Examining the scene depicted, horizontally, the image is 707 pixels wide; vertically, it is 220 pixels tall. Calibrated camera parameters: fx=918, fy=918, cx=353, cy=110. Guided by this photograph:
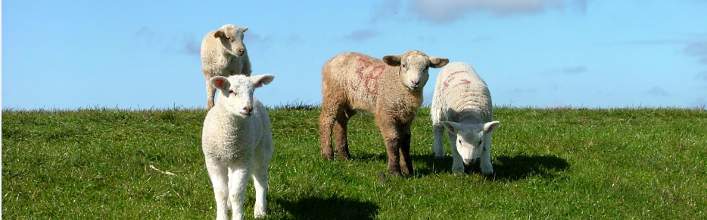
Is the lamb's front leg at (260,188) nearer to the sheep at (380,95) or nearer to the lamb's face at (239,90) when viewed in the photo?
the lamb's face at (239,90)

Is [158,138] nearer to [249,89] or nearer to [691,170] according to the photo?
[249,89]

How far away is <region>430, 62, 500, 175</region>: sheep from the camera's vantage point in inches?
526

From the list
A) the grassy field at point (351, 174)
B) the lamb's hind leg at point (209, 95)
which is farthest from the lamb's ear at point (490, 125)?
the lamb's hind leg at point (209, 95)

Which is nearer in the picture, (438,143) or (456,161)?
(456,161)

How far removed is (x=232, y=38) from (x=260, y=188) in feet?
28.8

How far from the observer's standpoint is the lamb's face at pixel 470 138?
43.5 ft

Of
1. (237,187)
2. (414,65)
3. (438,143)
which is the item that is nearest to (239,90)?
(237,187)

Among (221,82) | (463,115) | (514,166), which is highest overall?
(221,82)

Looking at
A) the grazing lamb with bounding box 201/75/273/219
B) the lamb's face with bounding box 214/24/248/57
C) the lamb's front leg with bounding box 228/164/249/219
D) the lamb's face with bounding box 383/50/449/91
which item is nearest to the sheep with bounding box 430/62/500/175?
the lamb's face with bounding box 383/50/449/91

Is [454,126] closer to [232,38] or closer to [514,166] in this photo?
[514,166]

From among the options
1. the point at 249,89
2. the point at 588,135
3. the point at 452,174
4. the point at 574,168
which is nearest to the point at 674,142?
the point at 588,135

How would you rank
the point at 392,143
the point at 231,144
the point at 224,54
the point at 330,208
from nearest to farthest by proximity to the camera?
the point at 231,144 < the point at 330,208 < the point at 392,143 < the point at 224,54

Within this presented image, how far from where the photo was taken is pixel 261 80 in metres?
9.99

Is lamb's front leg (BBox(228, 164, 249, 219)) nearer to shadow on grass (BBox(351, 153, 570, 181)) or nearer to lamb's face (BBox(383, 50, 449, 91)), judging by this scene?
lamb's face (BBox(383, 50, 449, 91))
